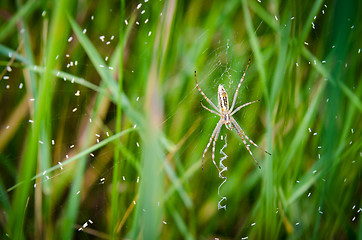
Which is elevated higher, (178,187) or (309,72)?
(309,72)

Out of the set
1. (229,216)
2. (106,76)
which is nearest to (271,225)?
(229,216)

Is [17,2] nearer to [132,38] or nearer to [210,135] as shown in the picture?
[132,38]

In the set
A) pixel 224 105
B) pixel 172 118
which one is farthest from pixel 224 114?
pixel 172 118

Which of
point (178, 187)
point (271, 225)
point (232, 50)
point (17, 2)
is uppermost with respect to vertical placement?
point (17, 2)

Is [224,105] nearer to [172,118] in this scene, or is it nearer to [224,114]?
[224,114]

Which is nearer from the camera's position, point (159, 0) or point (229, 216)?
point (159, 0)

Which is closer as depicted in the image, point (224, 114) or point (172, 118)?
point (172, 118)

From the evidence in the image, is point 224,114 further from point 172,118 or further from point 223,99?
point 172,118

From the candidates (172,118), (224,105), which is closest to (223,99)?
(224,105)
